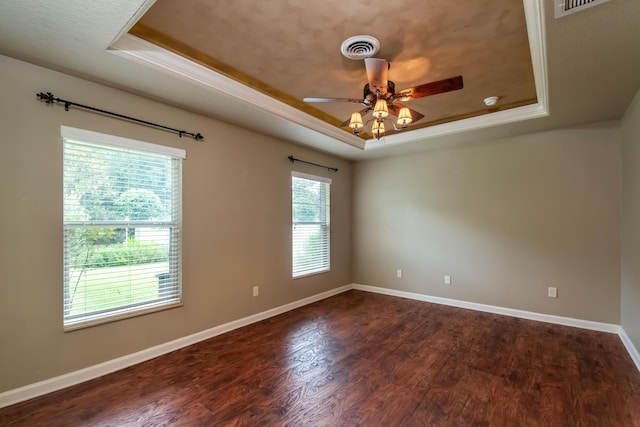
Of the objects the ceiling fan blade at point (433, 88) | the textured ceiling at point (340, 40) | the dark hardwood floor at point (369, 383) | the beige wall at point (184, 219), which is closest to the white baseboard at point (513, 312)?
the dark hardwood floor at point (369, 383)

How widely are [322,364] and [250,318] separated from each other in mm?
1399

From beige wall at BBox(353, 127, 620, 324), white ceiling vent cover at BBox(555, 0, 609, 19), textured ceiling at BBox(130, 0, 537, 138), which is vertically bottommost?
beige wall at BBox(353, 127, 620, 324)

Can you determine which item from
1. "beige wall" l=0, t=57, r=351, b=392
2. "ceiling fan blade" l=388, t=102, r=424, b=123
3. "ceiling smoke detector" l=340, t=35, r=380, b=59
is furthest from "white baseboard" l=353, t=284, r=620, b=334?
"ceiling smoke detector" l=340, t=35, r=380, b=59

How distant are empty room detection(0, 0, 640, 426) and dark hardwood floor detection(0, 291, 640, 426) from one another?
0.02 metres

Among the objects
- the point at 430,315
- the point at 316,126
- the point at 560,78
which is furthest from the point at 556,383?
the point at 316,126

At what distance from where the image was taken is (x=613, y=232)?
136 inches

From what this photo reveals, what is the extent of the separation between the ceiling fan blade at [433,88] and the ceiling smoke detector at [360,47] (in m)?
0.40

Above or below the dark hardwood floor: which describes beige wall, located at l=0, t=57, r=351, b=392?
above

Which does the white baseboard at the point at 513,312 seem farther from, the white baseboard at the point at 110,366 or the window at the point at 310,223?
the white baseboard at the point at 110,366

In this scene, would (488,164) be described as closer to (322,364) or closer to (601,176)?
(601,176)

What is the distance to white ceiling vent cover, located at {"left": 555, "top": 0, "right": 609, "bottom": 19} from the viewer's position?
161 cm

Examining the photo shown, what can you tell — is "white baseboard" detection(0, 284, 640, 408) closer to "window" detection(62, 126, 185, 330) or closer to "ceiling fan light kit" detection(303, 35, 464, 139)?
"window" detection(62, 126, 185, 330)

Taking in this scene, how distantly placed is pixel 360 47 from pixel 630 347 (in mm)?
3842

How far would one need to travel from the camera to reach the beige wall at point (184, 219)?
2.18 meters
